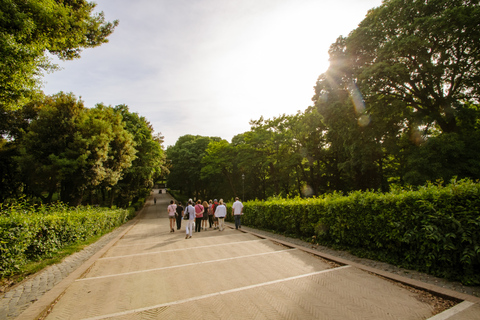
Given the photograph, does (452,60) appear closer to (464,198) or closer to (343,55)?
(343,55)

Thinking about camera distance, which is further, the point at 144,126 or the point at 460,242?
the point at 144,126

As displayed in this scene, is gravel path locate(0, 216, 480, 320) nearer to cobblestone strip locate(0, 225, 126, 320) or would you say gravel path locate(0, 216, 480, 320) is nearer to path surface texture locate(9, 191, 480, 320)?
cobblestone strip locate(0, 225, 126, 320)

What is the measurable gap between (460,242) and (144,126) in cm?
3382

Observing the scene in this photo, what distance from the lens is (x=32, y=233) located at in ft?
22.7

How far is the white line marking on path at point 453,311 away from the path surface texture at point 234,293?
0.01 meters

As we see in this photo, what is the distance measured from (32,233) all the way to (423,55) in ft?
75.4

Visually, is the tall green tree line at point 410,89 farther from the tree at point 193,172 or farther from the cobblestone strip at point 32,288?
the tree at point 193,172

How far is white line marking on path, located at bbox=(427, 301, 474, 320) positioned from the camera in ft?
11.3

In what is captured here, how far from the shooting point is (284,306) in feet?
12.7

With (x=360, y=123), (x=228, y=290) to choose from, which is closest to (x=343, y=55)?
(x=360, y=123)

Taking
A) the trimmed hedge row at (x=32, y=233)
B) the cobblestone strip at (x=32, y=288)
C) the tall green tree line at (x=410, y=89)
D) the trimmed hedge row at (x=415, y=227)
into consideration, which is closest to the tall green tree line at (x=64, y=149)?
the trimmed hedge row at (x=32, y=233)

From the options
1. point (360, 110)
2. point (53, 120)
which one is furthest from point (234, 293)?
point (53, 120)

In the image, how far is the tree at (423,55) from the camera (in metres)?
15.1

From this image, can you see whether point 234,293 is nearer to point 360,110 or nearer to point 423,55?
point 360,110
